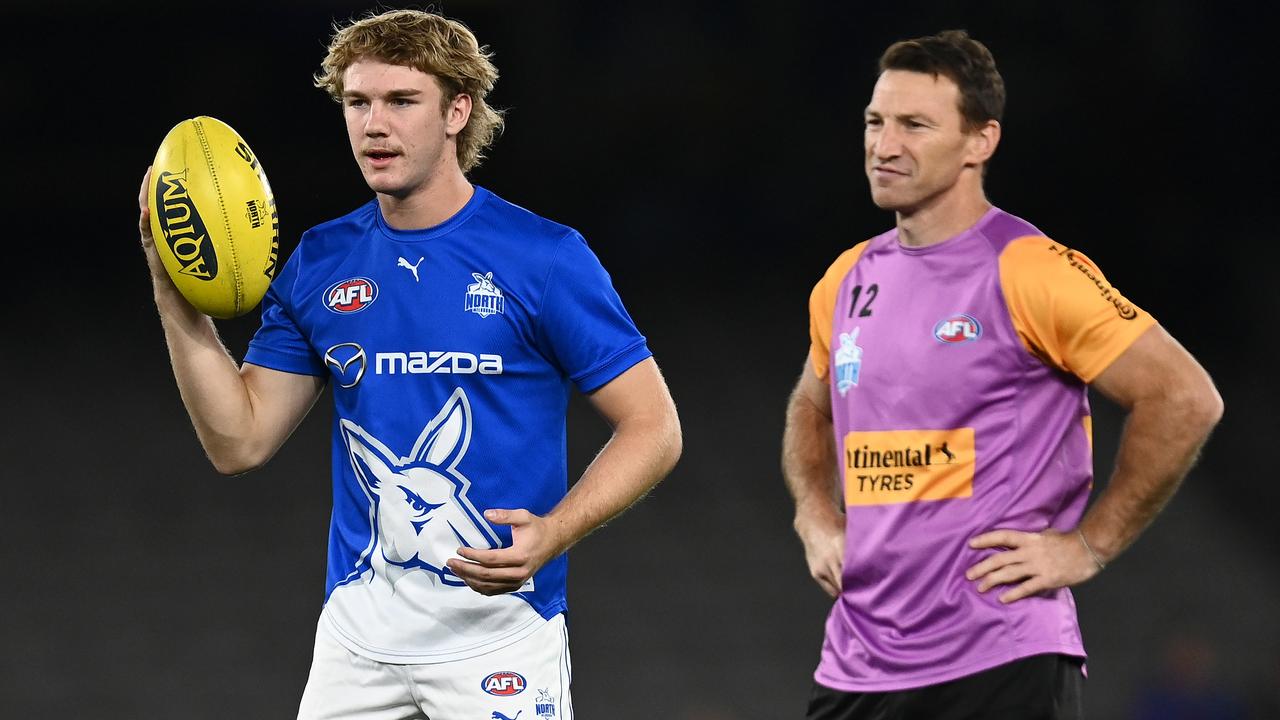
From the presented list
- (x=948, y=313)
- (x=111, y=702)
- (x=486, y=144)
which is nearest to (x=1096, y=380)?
(x=948, y=313)

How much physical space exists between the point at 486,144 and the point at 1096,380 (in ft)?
3.81

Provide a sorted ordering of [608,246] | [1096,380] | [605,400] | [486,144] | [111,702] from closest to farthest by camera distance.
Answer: [1096,380] < [605,400] < [486,144] < [111,702] < [608,246]

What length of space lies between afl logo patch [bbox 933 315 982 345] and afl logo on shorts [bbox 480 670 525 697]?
0.88m

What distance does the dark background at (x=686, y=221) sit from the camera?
6.34 meters

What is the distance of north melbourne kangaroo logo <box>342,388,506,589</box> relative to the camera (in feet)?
7.71

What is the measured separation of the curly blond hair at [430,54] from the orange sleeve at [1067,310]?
0.97 m

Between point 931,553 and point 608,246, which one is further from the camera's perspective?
point 608,246

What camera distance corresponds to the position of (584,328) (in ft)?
7.74

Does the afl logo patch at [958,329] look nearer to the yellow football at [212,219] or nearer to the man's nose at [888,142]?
the man's nose at [888,142]

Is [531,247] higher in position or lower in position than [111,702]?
higher

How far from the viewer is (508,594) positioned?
2377 mm

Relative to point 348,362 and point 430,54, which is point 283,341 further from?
point 430,54

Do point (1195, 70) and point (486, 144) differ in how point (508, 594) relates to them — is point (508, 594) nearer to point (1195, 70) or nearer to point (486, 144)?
point (486, 144)

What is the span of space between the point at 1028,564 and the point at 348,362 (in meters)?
1.15
